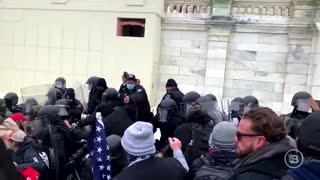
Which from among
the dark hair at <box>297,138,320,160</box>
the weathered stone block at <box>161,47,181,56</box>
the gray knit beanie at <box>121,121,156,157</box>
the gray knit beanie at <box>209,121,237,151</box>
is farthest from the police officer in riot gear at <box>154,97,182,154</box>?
the weathered stone block at <box>161,47,181,56</box>

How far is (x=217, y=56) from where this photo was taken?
12.8 m

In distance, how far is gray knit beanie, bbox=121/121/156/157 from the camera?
317cm

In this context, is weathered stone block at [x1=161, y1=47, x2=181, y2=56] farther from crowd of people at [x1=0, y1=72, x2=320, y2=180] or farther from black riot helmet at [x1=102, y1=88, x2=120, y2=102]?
black riot helmet at [x1=102, y1=88, x2=120, y2=102]

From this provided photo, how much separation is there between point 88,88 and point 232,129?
548 centimetres

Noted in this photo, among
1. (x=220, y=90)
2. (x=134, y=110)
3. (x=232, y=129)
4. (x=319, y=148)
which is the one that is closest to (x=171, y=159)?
(x=232, y=129)

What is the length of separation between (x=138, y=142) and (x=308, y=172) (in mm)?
1499

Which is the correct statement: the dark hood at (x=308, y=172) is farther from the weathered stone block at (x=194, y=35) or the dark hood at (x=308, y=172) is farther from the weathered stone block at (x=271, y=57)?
the weathered stone block at (x=194, y=35)

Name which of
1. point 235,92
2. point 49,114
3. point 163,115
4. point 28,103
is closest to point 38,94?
point 28,103

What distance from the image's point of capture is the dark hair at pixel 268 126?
268 cm

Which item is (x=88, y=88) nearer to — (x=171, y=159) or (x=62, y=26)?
(x=171, y=159)

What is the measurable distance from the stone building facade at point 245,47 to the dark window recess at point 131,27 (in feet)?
2.53

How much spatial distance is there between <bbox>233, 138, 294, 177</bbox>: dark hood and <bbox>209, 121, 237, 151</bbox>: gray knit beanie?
66cm

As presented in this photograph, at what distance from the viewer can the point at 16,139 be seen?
403 centimetres

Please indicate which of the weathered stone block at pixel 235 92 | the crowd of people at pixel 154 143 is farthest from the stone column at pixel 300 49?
the crowd of people at pixel 154 143
